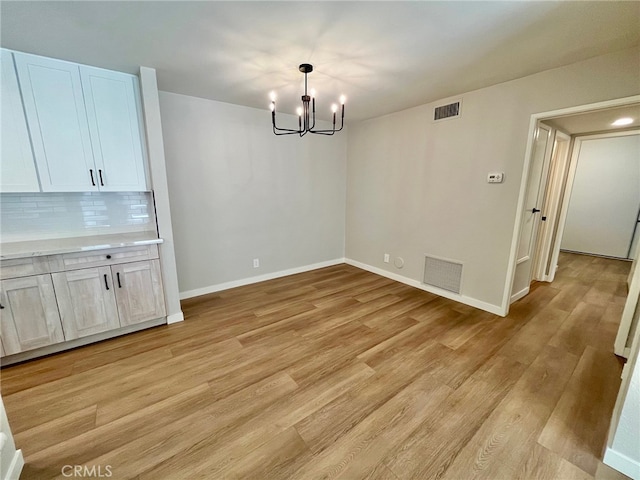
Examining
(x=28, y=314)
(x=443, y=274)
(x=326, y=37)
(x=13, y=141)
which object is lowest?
(x=443, y=274)

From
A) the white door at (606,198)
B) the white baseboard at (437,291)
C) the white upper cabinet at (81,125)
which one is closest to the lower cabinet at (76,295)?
the white upper cabinet at (81,125)

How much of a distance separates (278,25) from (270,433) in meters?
2.62

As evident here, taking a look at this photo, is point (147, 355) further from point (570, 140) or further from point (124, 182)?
point (570, 140)

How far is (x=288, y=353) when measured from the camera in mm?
2277

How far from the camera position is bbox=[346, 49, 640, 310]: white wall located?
230 cm

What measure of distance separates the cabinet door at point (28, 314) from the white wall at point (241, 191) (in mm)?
1257

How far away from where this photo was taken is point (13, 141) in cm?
209

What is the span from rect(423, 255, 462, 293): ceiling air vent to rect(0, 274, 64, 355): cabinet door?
4.06 m

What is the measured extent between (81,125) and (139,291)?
1626 millimetres

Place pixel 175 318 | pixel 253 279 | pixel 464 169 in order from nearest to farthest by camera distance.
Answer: pixel 175 318 → pixel 464 169 → pixel 253 279

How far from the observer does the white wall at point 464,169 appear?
2.30 m

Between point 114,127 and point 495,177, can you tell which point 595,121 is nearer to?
point 495,177

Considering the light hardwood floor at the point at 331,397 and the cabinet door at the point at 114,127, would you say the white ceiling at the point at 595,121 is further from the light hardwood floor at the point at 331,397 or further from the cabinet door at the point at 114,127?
the cabinet door at the point at 114,127

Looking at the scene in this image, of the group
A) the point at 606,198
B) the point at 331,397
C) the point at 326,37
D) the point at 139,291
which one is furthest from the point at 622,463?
the point at 606,198
